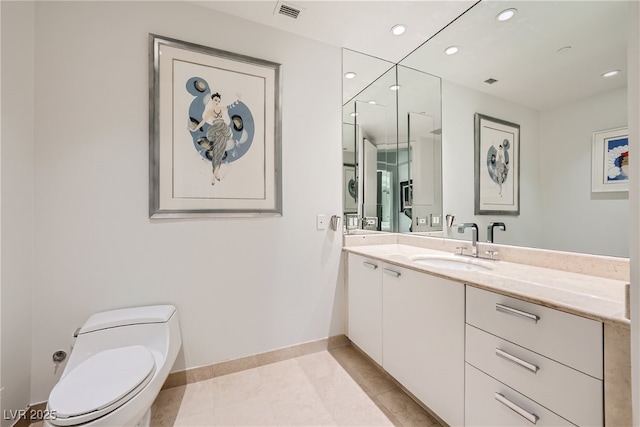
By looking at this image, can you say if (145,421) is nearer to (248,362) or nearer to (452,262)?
(248,362)

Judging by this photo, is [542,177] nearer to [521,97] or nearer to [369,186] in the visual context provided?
[521,97]

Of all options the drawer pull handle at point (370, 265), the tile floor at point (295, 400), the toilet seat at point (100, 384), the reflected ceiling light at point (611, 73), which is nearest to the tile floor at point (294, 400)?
the tile floor at point (295, 400)

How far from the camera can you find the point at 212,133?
1.71 m

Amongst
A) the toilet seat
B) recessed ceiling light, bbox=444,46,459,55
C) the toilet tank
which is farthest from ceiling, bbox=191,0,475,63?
the toilet seat

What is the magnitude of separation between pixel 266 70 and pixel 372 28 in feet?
2.82

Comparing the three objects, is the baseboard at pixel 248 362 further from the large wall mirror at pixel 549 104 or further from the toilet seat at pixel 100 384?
the large wall mirror at pixel 549 104

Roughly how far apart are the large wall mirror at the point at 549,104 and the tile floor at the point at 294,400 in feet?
3.95

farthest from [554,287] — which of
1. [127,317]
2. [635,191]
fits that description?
[127,317]

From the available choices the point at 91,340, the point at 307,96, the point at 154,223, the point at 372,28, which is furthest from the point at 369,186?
the point at 91,340

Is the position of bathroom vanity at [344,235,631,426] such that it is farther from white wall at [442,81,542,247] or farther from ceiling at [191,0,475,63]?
ceiling at [191,0,475,63]

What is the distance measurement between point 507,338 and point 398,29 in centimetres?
212

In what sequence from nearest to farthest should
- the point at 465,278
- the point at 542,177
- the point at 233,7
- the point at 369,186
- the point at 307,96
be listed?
1. the point at 465,278
2. the point at 542,177
3. the point at 233,7
4. the point at 307,96
5. the point at 369,186

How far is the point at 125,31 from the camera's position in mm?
1525

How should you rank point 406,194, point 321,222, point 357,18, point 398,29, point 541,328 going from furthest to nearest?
1. point 406,194
2. point 321,222
3. point 398,29
4. point 357,18
5. point 541,328
